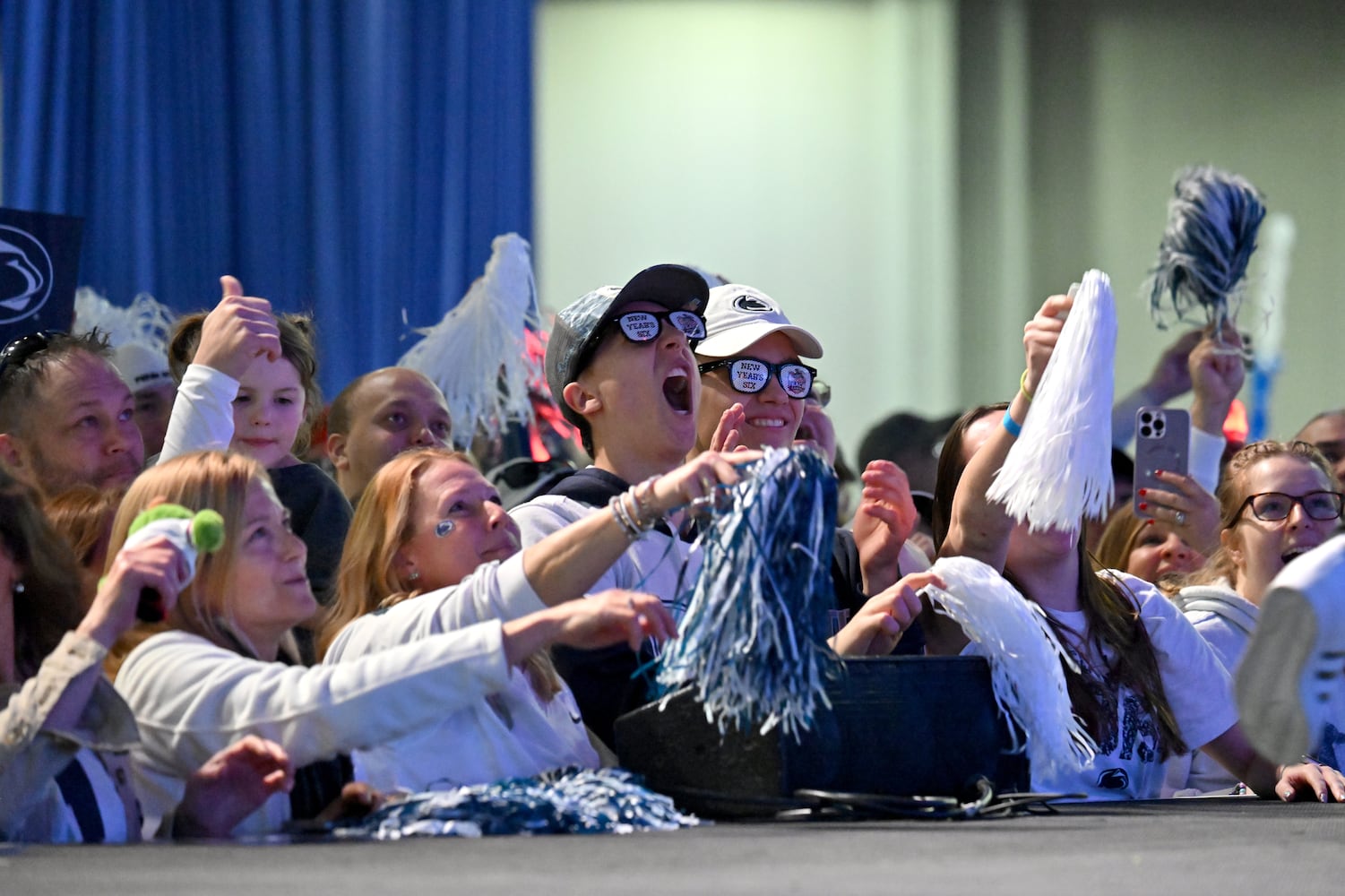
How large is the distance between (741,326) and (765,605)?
989mm

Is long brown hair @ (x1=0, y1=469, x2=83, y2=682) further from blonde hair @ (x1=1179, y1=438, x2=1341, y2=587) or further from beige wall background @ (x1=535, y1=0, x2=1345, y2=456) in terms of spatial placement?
beige wall background @ (x1=535, y1=0, x2=1345, y2=456)

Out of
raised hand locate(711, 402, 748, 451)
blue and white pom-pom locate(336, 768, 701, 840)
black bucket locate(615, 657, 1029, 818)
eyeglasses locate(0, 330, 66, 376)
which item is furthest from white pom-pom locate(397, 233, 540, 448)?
blue and white pom-pom locate(336, 768, 701, 840)

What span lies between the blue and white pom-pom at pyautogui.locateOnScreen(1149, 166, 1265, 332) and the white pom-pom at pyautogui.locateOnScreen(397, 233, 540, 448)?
1509 mm

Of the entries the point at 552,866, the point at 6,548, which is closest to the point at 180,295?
the point at 6,548

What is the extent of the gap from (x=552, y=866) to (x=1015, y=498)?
1.10 m

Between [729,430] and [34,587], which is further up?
[729,430]

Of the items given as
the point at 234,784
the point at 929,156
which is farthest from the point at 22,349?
the point at 929,156

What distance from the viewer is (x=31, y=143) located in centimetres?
457

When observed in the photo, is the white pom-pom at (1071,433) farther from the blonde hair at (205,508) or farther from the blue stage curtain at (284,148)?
the blue stage curtain at (284,148)

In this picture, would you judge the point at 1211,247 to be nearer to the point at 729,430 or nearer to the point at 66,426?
the point at 729,430

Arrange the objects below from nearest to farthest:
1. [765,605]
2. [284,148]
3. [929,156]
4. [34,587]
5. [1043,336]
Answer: [765,605]
[34,587]
[1043,336]
[284,148]
[929,156]

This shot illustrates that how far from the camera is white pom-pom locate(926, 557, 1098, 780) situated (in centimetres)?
239

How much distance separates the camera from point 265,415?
3.16m

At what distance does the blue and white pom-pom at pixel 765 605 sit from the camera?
213 cm
